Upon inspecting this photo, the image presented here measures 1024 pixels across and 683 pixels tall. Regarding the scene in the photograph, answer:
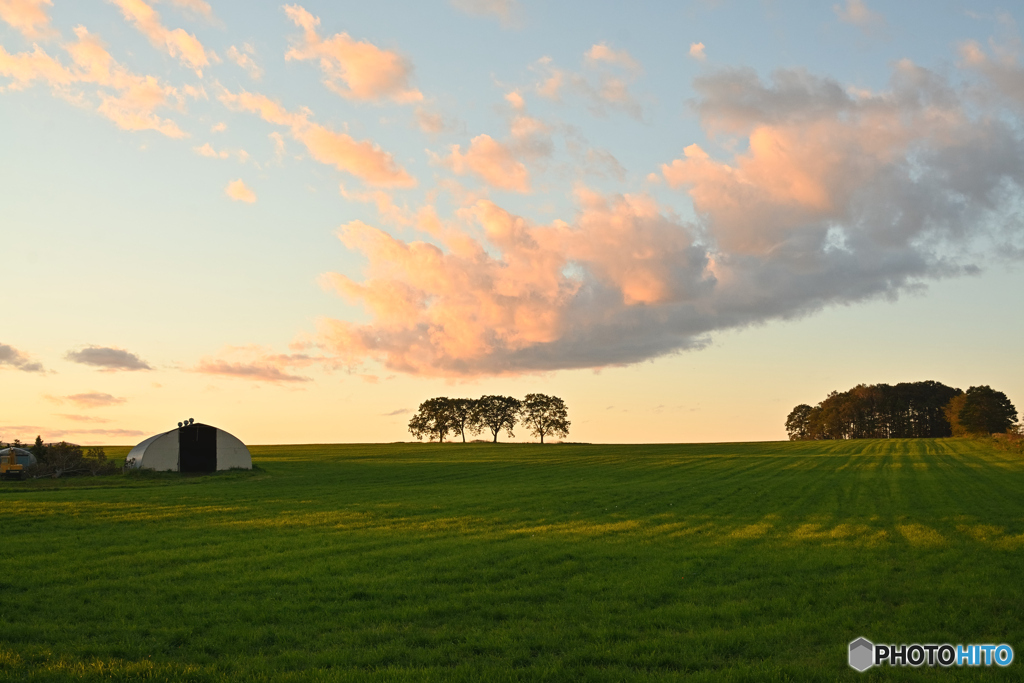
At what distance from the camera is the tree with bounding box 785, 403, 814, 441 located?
604ft

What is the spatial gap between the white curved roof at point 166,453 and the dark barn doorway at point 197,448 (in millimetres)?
360

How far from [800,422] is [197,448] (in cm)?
16519

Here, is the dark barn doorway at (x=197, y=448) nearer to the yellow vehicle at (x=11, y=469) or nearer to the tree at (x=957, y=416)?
the yellow vehicle at (x=11, y=469)

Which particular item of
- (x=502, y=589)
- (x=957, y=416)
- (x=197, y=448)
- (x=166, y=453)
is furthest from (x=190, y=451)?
(x=957, y=416)

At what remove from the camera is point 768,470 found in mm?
58781

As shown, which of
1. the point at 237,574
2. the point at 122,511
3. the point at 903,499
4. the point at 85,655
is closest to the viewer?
the point at 85,655

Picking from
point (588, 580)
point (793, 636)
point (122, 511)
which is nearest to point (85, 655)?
point (588, 580)

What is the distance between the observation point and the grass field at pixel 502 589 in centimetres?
1030

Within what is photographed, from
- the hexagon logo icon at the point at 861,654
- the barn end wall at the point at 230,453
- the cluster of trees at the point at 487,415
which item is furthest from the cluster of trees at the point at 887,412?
the hexagon logo icon at the point at 861,654

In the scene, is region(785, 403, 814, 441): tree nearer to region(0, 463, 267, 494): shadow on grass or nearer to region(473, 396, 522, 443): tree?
region(473, 396, 522, 443): tree

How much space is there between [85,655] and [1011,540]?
2299 centimetres

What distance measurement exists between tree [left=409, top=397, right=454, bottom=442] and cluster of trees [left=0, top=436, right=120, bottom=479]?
92628 mm

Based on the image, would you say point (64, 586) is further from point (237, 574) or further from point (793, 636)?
point (793, 636)

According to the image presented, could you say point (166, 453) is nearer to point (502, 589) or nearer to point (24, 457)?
point (24, 457)
